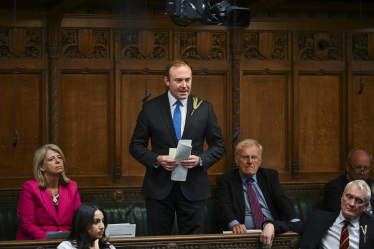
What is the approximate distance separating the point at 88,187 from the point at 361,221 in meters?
2.67

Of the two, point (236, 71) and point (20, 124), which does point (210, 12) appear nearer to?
point (236, 71)

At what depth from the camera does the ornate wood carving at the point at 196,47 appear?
5.61 meters

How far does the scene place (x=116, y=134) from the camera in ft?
17.9

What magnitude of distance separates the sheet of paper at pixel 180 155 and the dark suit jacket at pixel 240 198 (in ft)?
3.15

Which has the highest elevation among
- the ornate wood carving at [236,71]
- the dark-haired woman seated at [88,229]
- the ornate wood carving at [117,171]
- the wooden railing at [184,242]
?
the ornate wood carving at [236,71]

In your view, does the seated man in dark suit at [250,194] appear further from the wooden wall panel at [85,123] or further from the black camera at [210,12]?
the wooden wall panel at [85,123]

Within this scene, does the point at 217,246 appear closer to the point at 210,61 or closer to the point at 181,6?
the point at 181,6

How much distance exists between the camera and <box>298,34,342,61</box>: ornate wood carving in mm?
5836

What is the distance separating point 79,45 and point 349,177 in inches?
115

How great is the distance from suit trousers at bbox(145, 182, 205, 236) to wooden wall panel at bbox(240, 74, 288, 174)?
2.11 meters

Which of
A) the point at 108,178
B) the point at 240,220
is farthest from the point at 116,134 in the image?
the point at 240,220

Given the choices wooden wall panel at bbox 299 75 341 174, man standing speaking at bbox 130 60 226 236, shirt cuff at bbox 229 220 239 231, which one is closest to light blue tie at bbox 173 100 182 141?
man standing speaking at bbox 130 60 226 236

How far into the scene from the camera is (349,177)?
521 centimetres

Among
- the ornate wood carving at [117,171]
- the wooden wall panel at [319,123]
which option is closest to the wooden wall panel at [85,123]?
the ornate wood carving at [117,171]
